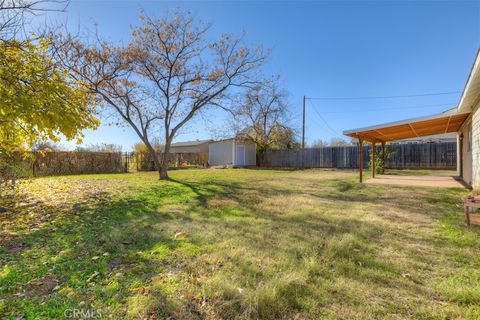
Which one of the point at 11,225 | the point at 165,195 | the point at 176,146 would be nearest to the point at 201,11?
the point at 165,195

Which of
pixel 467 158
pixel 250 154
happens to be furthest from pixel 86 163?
pixel 467 158

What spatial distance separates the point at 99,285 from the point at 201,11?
384 inches

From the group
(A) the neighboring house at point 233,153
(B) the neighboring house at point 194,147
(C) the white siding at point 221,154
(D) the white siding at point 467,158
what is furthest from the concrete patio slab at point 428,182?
(B) the neighboring house at point 194,147

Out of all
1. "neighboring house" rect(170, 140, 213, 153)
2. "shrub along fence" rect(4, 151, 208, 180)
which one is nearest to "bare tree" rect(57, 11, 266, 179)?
"shrub along fence" rect(4, 151, 208, 180)

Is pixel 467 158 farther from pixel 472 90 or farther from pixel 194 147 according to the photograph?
pixel 194 147

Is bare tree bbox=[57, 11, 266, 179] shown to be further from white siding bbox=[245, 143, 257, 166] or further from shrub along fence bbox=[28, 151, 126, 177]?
white siding bbox=[245, 143, 257, 166]

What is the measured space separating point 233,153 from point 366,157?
11.0 metres

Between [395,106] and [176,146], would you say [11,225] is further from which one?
[395,106]

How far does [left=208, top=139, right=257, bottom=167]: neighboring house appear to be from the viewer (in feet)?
77.5

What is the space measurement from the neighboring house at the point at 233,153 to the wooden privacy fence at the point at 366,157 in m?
1.61

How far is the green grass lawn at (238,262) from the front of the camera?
196 cm

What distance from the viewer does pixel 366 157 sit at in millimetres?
18438

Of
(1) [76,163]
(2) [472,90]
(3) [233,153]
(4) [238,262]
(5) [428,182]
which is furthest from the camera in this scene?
(3) [233,153]

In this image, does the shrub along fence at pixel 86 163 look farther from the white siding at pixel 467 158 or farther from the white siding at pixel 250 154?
the white siding at pixel 467 158
